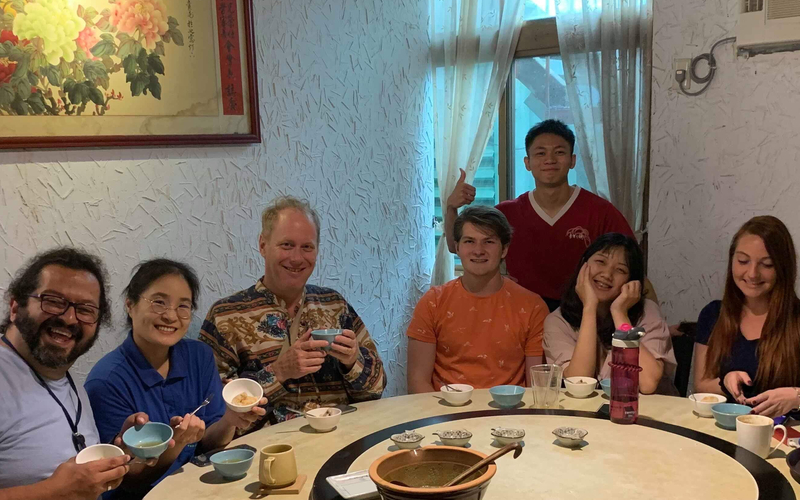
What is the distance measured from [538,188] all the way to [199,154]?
1524 millimetres

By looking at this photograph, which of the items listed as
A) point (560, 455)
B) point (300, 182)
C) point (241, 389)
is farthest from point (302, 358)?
point (300, 182)

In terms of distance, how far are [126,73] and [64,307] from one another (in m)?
1.12

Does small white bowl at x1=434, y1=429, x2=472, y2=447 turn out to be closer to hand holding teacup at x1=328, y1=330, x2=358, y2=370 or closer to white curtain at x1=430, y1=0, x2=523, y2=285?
hand holding teacup at x1=328, y1=330, x2=358, y2=370

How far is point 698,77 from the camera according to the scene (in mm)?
3113

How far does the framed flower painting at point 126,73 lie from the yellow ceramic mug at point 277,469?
54.0 inches

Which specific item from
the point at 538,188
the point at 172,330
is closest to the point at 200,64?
the point at 172,330

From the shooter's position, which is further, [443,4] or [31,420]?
[443,4]

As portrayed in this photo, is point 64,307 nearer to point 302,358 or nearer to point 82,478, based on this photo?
point 82,478

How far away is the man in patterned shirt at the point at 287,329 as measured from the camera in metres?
2.29

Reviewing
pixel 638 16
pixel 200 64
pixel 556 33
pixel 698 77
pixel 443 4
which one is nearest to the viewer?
pixel 200 64

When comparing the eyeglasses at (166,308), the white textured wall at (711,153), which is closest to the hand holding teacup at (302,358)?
the eyeglasses at (166,308)

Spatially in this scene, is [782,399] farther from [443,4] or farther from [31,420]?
[443,4]

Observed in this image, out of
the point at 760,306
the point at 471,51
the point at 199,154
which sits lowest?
the point at 760,306

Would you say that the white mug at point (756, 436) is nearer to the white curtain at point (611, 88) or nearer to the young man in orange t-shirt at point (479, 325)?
the young man in orange t-shirt at point (479, 325)
